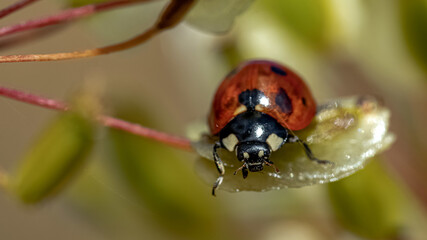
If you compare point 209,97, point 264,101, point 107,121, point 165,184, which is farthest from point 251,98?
point 209,97

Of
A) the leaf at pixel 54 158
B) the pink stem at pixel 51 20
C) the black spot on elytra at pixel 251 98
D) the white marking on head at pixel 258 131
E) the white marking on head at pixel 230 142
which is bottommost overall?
the leaf at pixel 54 158

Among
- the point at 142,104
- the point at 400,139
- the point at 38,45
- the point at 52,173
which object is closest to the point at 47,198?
the point at 52,173

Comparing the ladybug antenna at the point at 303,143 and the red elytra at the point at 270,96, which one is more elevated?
the red elytra at the point at 270,96

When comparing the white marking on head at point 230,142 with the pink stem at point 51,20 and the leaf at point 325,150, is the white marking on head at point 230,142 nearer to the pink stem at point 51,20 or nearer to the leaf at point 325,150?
the leaf at point 325,150

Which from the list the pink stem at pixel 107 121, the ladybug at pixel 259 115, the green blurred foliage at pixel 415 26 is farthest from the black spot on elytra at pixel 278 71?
the green blurred foliage at pixel 415 26

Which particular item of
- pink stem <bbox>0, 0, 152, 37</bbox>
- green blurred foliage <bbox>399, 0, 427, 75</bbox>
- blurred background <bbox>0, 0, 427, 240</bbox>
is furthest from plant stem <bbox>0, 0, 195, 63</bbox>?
green blurred foliage <bbox>399, 0, 427, 75</bbox>

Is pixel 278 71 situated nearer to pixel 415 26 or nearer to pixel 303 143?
pixel 303 143

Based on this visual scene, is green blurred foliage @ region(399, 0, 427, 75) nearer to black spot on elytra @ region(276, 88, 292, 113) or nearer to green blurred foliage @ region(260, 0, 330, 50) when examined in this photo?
green blurred foliage @ region(260, 0, 330, 50)

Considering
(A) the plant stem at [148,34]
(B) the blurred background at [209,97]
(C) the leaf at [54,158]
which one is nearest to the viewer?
(A) the plant stem at [148,34]
